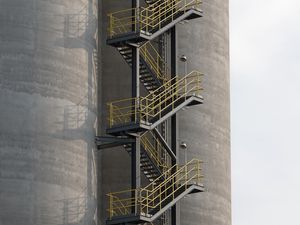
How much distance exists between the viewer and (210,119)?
47.4 meters

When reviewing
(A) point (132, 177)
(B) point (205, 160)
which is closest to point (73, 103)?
(A) point (132, 177)

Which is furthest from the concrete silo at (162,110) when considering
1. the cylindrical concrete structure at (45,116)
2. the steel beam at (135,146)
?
the cylindrical concrete structure at (45,116)

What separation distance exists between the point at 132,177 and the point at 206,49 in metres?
7.40

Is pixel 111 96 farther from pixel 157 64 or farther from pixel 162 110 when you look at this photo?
pixel 162 110

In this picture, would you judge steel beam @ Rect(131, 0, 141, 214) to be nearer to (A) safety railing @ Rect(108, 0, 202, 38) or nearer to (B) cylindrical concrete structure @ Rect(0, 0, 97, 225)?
(A) safety railing @ Rect(108, 0, 202, 38)

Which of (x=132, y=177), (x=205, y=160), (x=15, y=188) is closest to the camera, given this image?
(x=15, y=188)

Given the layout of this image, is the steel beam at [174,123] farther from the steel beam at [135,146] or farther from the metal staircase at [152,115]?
the steel beam at [135,146]

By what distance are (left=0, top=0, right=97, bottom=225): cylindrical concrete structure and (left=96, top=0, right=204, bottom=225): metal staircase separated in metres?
1.36

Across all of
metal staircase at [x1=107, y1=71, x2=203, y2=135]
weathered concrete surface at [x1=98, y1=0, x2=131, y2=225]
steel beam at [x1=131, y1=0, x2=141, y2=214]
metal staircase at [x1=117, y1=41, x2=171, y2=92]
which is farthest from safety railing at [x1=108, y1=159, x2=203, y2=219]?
metal staircase at [x1=117, y1=41, x2=171, y2=92]

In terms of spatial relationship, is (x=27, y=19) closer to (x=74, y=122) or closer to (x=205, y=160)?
(x=74, y=122)

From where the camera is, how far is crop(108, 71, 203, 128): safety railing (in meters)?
43.2

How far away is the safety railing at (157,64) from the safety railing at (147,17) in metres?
0.96

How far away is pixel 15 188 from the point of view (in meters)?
39.8

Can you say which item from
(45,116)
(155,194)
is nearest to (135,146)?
(155,194)
